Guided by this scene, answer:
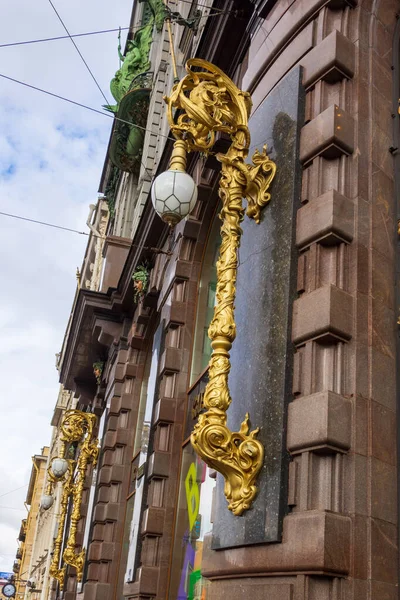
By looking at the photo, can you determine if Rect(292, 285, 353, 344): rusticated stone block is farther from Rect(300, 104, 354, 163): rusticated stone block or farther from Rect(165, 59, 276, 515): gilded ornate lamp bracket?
Rect(300, 104, 354, 163): rusticated stone block

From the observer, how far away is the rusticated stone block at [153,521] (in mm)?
10961

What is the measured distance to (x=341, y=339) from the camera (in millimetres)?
6035

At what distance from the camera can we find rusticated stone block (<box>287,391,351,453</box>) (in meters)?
5.62

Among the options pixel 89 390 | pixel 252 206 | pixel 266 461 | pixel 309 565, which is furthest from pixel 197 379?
pixel 89 390

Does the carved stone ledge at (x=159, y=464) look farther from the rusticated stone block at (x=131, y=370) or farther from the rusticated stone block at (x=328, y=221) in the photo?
the rusticated stone block at (x=328, y=221)

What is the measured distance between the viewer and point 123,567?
48.0ft

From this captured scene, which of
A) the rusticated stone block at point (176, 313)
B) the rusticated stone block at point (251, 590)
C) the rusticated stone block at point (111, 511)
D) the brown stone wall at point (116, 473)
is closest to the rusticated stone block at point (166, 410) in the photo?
the rusticated stone block at point (176, 313)

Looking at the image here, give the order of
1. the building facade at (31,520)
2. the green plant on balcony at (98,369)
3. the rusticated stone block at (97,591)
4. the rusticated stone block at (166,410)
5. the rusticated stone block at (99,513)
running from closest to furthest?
the rusticated stone block at (166,410), the rusticated stone block at (97,591), the rusticated stone block at (99,513), the green plant on balcony at (98,369), the building facade at (31,520)

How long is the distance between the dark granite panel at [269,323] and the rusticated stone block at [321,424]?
0.17m

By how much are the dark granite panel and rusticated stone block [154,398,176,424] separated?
4.56m

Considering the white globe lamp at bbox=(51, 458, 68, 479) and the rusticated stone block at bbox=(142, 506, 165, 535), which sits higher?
the white globe lamp at bbox=(51, 458, 68, 479)

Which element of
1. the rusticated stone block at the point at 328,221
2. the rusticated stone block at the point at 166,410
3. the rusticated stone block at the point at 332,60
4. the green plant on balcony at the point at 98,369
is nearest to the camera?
the rusticated stone block at the point at 328,221

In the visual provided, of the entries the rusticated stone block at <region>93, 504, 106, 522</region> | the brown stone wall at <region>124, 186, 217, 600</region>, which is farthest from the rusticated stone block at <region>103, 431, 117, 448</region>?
the brown stone wall at <region>124, 186, 217, 600</region>

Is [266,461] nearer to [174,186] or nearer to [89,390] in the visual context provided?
[174,186]
